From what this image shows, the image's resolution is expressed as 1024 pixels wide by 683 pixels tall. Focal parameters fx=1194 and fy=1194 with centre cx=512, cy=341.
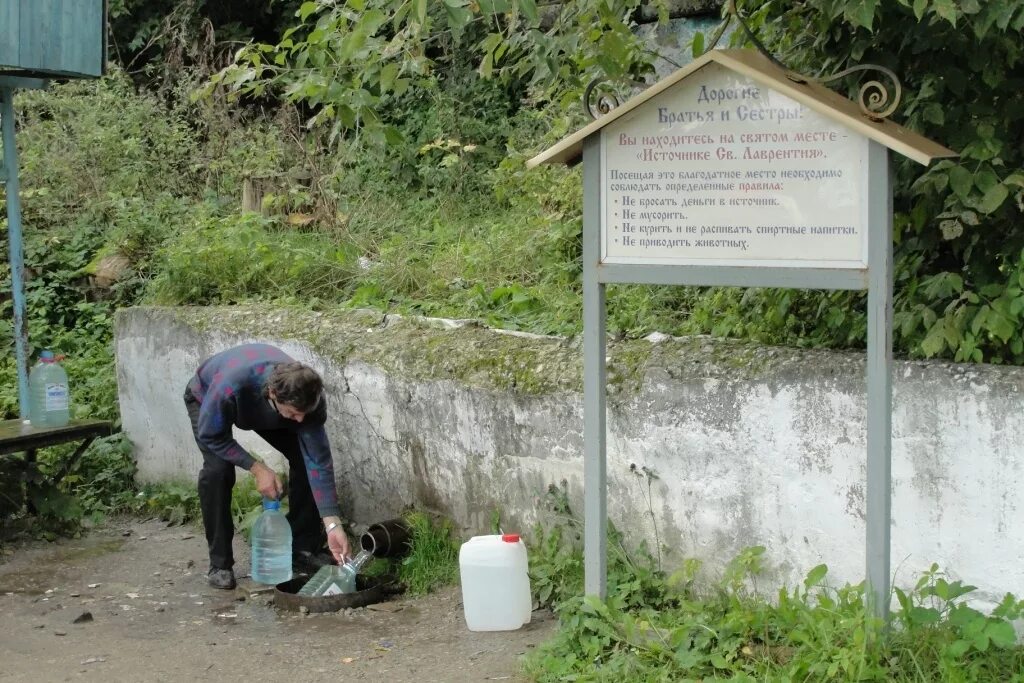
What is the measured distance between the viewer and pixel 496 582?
496 cm

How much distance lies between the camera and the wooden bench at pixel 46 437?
6.70m

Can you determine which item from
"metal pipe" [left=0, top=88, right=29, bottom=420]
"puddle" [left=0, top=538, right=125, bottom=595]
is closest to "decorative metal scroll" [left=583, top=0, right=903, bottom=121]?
"metal pipe" [left=0, top=88, right=29, bottom=420]

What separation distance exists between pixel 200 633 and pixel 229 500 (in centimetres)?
90

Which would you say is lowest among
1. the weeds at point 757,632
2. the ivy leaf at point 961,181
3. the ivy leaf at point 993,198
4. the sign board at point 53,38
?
the weeds at point 757,632

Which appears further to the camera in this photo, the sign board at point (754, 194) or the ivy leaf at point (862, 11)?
the ivy leaf at point (862, 11)

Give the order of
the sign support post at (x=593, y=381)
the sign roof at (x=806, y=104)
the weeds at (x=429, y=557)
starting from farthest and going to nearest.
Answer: the weeds at (x=429, y=557) → the sign support post at (x=593, y=381) → the sign roof at (x=806, y=104)

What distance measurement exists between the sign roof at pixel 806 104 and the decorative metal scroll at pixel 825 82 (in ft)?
0.10

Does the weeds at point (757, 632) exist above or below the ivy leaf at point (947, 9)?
below

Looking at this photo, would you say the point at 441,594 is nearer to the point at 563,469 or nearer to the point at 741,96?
the point at 563,469

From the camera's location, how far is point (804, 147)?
12.8 ft

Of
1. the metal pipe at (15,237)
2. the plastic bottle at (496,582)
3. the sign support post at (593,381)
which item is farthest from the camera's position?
the metal pipe at (15,237)

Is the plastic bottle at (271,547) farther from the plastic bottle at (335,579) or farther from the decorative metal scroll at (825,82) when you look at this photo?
the decorative metal scroll at (825,82)

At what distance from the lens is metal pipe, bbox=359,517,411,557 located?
5.81m

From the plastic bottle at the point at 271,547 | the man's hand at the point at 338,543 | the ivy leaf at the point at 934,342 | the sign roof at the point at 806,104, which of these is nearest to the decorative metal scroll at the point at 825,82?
the sign roof at the point at 806,104
